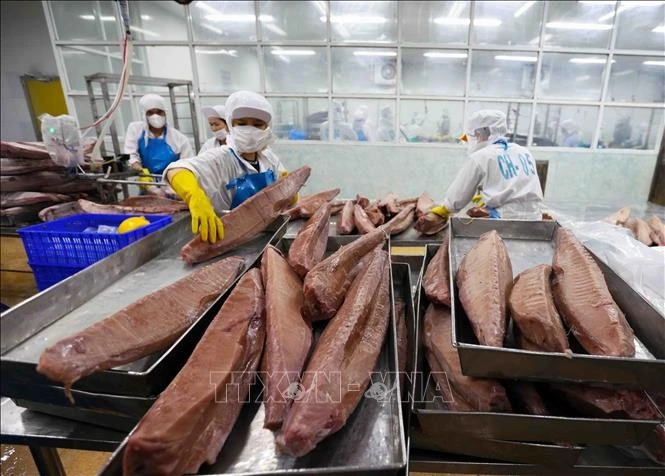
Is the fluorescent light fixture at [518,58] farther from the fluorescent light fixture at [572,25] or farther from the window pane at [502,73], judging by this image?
the fluorescent light fixture at [572,25]

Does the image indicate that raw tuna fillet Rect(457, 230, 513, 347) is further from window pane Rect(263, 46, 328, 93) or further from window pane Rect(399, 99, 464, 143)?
window pane Rect(263, 46, 328, 93)

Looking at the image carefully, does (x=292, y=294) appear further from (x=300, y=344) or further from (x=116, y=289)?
(x=116, y=289)

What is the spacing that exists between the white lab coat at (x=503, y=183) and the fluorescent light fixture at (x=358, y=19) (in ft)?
11.4

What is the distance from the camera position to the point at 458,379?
91 centimetres

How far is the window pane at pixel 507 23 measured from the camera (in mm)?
4980

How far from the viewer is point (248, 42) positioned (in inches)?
204

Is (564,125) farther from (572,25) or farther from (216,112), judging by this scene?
(216,112)

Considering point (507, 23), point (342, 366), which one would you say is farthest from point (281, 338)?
point (507, 23)

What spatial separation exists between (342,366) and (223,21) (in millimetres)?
5999

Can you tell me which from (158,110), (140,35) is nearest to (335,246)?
(158,110)

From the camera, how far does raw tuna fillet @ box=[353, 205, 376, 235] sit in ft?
7.41

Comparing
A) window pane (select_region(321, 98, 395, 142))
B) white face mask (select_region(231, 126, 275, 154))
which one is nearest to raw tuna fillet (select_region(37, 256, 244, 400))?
white face mask (select_region(231, 126, 275, 154))

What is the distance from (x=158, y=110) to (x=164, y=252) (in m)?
3.38

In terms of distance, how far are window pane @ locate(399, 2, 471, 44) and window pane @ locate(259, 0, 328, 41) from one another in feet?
4.05
